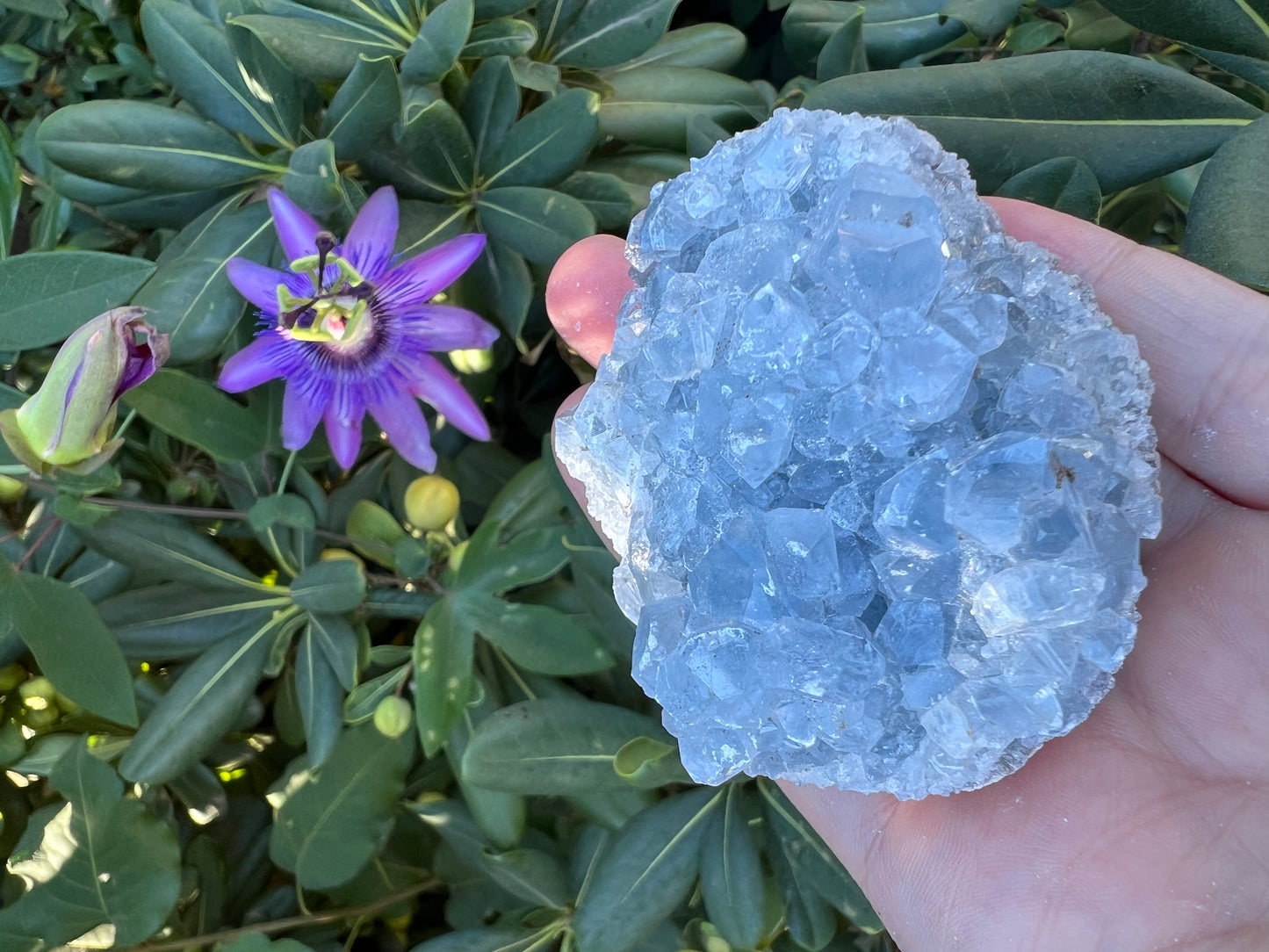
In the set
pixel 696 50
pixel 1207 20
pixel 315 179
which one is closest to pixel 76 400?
pixel 315 179

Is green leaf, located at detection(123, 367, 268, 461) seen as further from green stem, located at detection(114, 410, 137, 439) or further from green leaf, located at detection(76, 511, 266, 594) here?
green leaf, located at detection(76, 511, 266, 594)

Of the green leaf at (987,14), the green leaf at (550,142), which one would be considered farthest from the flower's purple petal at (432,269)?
the green leaf at (987,14)

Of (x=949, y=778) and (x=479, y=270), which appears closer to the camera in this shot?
(x=949, y=778)

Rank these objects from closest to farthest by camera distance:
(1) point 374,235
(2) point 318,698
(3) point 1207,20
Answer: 1. (3) point 1207,20
2. (1) point 374,235
3. (2) point 318,698

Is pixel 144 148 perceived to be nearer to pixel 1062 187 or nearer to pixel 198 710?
pixel 198 710

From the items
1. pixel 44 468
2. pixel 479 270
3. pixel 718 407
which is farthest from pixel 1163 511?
pixel 44 468

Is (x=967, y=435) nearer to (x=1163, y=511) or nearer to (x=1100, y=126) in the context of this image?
(x=1163, y=511)

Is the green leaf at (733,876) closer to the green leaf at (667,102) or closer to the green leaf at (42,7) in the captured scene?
the green leaf at (667,102)
